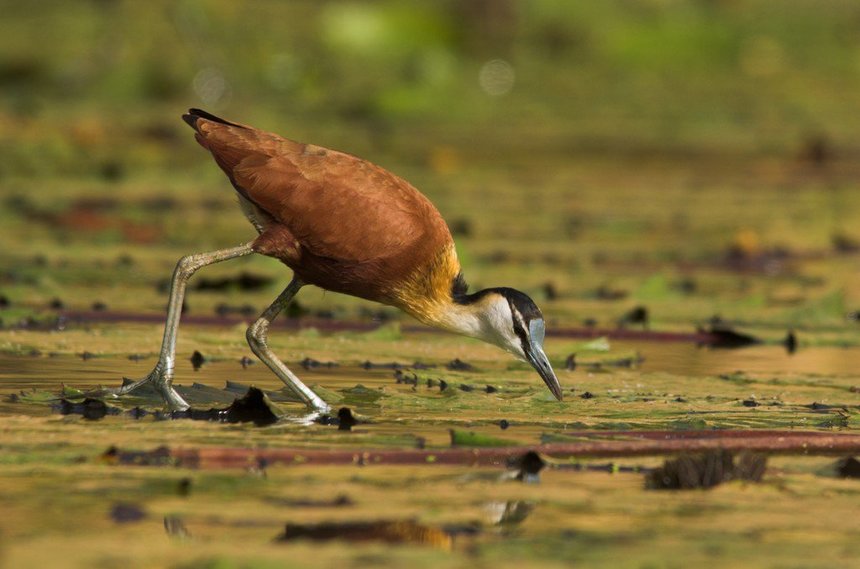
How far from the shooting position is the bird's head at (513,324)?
6.31 metres

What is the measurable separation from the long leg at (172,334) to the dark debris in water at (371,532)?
1.63 metres

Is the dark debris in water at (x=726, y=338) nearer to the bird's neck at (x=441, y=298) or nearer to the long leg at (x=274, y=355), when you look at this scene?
the bird's neck at (x=441, y=298)

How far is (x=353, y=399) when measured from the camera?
617cm

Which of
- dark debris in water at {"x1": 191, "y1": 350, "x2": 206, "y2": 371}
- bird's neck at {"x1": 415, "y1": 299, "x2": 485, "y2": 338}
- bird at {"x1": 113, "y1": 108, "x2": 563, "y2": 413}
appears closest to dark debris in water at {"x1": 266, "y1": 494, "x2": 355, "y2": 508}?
bird at {"x1": 113, "y1": 108, "x2": 563, "y2": 413}

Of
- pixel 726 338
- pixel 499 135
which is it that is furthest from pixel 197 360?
pixel 499 135

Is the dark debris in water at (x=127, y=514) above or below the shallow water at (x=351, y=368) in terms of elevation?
below

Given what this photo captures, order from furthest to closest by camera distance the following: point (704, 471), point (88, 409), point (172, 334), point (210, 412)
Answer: point (172, 334) < point (210, 412) < point (88, 409) < point (704, 471)

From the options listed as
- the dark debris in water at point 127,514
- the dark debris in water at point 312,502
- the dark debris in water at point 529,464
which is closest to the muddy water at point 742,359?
the dark debris in water at point 529,464

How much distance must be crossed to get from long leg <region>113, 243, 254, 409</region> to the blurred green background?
132cm

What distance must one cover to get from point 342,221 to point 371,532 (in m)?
2.27

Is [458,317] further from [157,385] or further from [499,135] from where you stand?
[499,135]

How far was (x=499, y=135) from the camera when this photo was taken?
17172 millimetres

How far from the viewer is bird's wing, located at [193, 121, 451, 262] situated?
6.36 metres

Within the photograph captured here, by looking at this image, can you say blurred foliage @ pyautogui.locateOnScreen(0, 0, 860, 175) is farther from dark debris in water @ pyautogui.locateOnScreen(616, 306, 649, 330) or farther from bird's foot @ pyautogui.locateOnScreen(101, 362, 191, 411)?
bird's foot @ pyautogui.locateOnScreen(101, 362, 191, 411)
